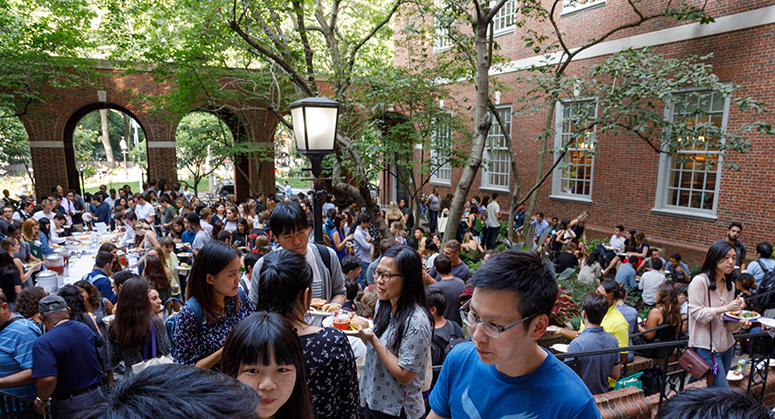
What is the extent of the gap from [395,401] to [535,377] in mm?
1270

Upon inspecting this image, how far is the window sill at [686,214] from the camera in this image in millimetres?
10890

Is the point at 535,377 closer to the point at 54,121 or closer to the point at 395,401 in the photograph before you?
the point at 395,401

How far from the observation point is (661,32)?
37.7 ft

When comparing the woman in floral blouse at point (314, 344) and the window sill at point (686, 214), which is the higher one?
the woman in floral blouse at point (314, 344)

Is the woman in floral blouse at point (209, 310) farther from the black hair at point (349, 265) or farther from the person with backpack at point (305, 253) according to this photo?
the black hair at point (349, 265)

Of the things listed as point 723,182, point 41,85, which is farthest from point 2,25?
point 723,182

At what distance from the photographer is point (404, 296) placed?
8.95 ft

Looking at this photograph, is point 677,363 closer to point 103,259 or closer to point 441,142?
point 103,259

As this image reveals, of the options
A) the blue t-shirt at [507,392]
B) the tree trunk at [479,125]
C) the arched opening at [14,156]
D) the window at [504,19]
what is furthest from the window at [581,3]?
the arched opening at [14,156]

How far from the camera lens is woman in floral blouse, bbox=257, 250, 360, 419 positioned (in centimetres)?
208

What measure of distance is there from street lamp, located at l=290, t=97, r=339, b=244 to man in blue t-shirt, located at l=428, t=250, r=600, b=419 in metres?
3.18

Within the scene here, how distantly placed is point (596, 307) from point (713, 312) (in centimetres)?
120

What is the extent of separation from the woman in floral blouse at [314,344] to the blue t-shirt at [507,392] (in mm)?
507

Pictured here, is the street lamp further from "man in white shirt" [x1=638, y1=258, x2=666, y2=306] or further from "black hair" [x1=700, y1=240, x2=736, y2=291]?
A: "man in white shirt" [x1=638, y1=258, x2=666, y2=306]
